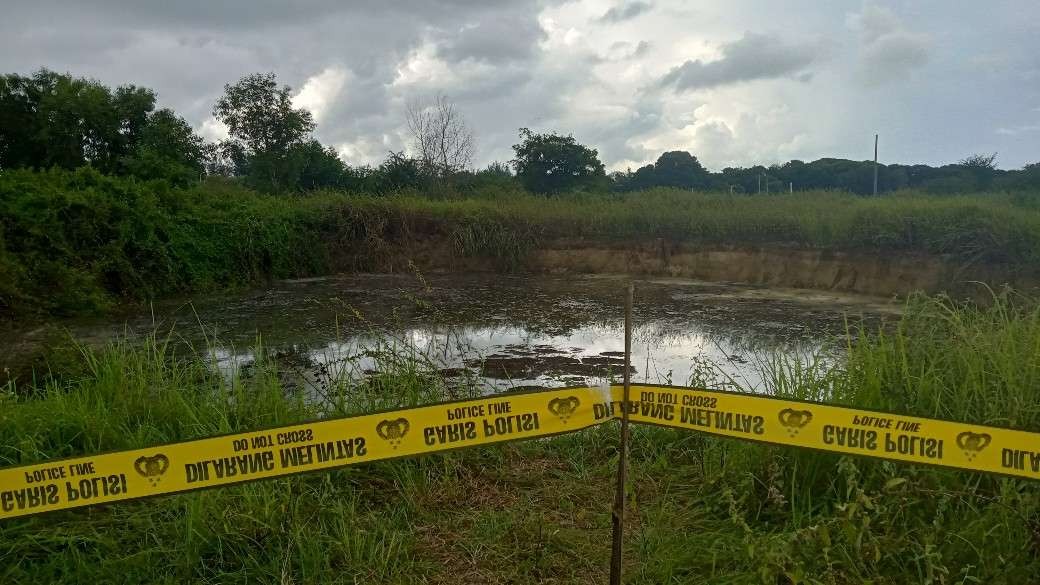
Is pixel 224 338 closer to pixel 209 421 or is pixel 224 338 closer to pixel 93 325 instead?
pixel 93 325

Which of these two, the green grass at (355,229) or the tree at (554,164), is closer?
the green grass at (355,229)

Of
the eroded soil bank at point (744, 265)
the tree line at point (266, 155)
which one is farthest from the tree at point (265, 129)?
the eroded soil bank at point (744, 265)

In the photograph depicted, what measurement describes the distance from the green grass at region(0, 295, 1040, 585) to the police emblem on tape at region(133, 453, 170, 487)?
0.33 metres

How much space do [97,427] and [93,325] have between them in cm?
602

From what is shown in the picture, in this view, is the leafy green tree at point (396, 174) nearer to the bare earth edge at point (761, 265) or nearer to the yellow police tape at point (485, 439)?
the bare earth edge at point (761, 265)

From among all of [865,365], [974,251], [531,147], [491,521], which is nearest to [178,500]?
[491,521]

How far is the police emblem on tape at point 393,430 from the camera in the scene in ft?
7.36

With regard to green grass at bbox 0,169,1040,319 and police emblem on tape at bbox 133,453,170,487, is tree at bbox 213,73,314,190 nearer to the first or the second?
green grass at bbox 0,169,1040,319

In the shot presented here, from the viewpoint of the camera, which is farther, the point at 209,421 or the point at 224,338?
the point at 224,338

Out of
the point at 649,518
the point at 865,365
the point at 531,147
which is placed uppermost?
the point at 531,147

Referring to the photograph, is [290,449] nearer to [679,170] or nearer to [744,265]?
[744,265]

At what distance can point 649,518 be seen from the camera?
105 inches

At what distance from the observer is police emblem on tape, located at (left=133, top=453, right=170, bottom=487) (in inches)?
81.4

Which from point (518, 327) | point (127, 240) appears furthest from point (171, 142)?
point (518, 327)
